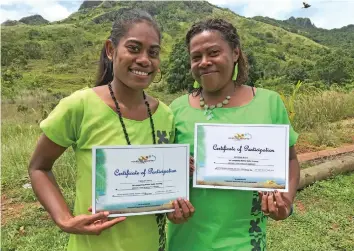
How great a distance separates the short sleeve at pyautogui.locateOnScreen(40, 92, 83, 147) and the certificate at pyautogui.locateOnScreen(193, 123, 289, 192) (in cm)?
52

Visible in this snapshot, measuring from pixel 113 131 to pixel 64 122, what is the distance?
0.19 metres

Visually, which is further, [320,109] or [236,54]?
[320,109]

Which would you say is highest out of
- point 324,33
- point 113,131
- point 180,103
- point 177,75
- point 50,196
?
point 324,33

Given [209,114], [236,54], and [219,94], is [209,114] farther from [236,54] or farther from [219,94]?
[236,54]

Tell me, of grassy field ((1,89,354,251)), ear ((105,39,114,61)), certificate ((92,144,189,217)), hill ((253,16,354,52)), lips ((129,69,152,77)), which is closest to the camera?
certificate ((92,144,189,217))

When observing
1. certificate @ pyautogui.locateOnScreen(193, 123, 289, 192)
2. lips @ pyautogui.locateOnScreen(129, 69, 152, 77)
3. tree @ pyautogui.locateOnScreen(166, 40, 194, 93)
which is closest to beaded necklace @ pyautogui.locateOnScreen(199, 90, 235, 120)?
certificate @ pyautogui.locateOnScreen(193, 123, 289, 192)

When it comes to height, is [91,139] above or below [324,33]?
below

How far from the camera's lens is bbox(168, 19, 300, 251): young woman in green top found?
1.68 m

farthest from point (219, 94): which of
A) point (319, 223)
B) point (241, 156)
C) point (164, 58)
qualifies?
point (164, 58)

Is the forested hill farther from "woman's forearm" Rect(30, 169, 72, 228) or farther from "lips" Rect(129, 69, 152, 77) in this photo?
"woman's forearm" Rect(30, 169, 72, 228)

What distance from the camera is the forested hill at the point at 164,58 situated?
2814 cm

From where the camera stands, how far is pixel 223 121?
5.74 feet

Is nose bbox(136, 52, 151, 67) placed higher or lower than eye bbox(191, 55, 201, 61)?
lower

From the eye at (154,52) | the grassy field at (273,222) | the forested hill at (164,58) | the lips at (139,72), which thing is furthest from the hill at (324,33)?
the lips at (139,72)
